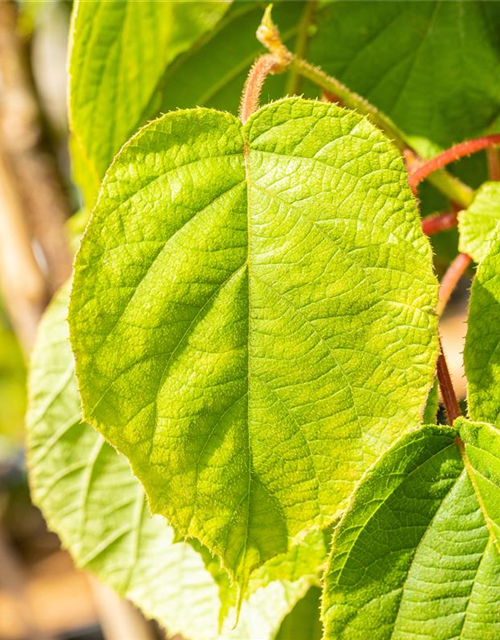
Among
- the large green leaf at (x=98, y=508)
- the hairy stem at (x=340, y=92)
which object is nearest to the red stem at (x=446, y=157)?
the hairy stem at (x=340, y=92)

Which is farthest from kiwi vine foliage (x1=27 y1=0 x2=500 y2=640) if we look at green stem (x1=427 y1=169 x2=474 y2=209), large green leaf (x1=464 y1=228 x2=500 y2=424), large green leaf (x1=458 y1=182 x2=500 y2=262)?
green stem (x1=427 y1=169 x2=474 y2=209)

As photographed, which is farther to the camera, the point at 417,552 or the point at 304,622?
the point at 304,622

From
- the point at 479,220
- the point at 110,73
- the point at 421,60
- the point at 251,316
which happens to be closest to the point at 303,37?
the point at 421,60

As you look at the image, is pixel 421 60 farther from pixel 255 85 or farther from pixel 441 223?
pixel 255 85

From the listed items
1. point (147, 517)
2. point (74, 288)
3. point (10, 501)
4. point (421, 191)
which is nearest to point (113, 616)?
point (147, 517)

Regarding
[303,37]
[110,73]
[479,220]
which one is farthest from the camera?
[303,37]

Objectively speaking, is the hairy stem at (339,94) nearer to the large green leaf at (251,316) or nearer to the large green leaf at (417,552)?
the large green leaf at (251,316)
